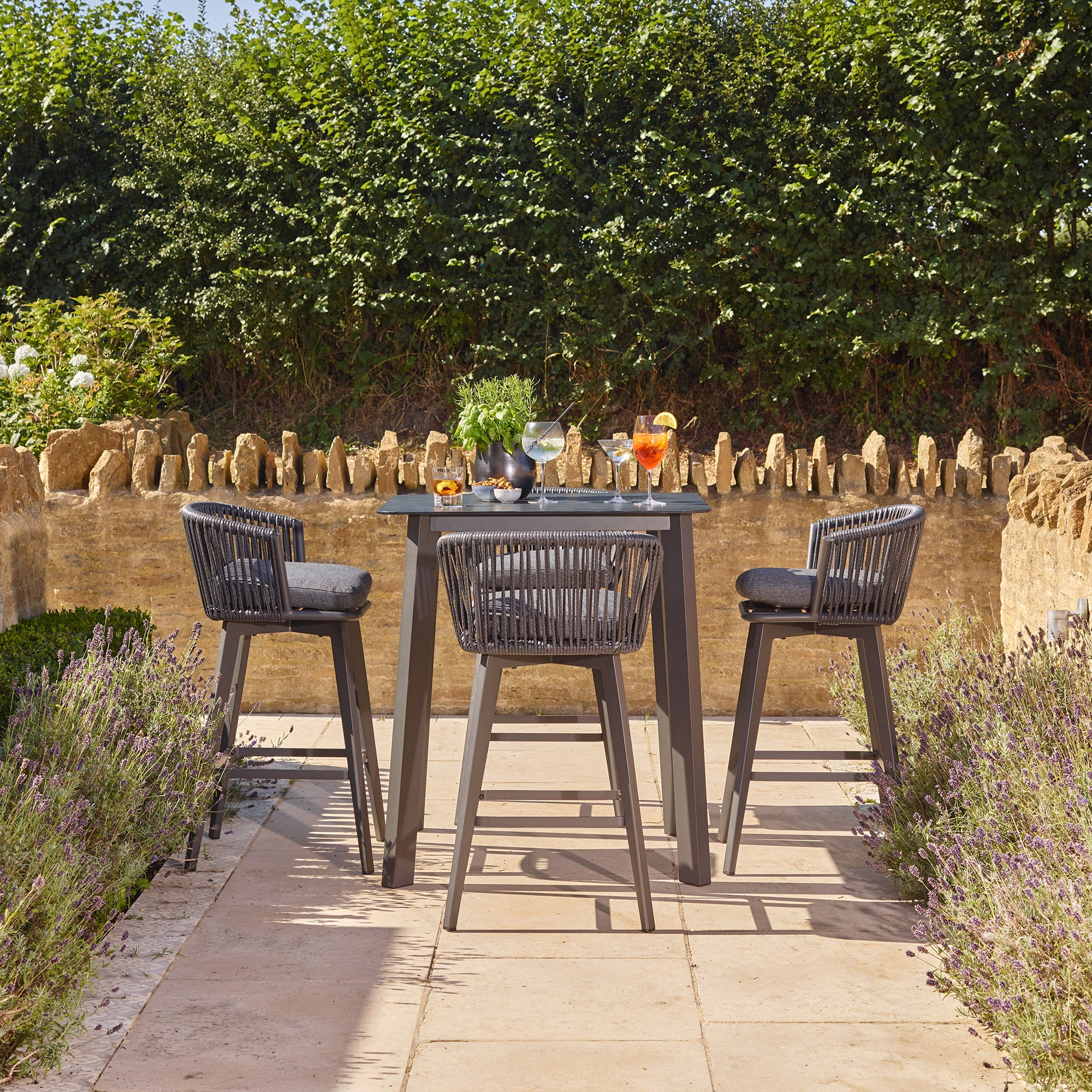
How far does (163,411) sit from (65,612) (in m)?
4.08

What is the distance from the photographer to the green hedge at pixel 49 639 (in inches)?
150

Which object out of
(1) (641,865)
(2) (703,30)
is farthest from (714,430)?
(1) (641,865)

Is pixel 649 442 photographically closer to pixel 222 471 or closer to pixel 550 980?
pixel 550 980

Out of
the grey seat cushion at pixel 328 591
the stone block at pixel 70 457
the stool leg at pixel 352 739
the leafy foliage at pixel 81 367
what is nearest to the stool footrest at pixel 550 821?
the stool leg at pixel 352 739

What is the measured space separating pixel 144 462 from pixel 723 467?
2855 mm

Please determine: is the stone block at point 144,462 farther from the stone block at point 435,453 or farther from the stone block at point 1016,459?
the stone block at point 1016,459

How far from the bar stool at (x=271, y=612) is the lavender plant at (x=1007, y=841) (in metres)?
1.68

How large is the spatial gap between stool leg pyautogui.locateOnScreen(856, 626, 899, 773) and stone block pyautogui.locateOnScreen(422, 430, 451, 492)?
2.54m

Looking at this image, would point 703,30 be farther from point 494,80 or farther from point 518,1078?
point 518,1078

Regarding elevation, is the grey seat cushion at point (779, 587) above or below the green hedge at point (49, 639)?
above

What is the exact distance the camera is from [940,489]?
228 inches

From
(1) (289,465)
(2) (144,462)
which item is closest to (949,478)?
(1) (289,465)

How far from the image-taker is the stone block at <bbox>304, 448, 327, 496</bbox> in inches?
229

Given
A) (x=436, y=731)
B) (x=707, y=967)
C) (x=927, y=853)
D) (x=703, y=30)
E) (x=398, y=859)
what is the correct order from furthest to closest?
(x=703, y=30)
(x=436, y=731)
(x=398, y=859)
(x=927, y=853)
(x=707, y=967)
